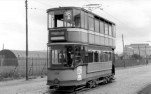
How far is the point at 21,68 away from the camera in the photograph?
130 ft

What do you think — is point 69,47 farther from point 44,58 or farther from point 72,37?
point 44,58

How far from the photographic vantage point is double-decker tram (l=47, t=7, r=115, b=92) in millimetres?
17328

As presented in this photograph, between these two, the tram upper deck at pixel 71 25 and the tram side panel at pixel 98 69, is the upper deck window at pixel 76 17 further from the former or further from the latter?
the tram side panel at pixel 98 69

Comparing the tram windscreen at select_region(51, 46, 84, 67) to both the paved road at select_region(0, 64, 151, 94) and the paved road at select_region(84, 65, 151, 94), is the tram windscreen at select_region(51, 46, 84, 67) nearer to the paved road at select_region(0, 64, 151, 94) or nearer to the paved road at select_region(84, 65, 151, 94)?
the paved road at select_region(0, 64, 151, 94)

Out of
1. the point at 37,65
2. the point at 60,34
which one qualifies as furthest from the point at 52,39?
the point at 37,65

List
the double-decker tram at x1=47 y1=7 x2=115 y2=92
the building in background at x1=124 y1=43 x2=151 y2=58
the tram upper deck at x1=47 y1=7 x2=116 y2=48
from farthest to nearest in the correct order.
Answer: the building in background at x1=124 y1=43 x2=151 y2=58 → the tram upper deck at x1=47 y1=7 x2=116 y2=48 → the double-decker tram at x1=47 y1=7 x2=115 y2=92

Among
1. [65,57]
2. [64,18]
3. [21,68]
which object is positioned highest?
[64,18]

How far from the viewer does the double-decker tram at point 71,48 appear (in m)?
17.3

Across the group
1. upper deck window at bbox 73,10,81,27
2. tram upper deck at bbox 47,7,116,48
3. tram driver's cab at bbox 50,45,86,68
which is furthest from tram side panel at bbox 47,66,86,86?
upper deck window at bbox 73,10,81,27

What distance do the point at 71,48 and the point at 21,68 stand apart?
23.5m

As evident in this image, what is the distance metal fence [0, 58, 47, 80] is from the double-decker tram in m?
16.5

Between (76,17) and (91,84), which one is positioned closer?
(76,17)

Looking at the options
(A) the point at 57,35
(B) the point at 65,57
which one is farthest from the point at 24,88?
(A) the point at 57,35

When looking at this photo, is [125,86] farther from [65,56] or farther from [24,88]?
[24,88]
